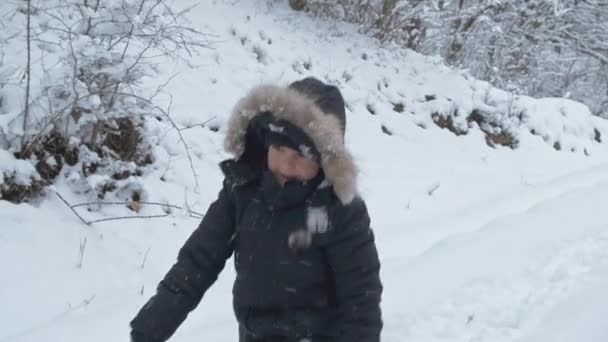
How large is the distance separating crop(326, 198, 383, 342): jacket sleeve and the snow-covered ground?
0.28m

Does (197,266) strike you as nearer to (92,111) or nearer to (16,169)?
(16,169)

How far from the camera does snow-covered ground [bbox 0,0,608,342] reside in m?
3.52

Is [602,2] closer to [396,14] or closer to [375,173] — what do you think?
[396,14]

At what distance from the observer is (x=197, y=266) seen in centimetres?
205

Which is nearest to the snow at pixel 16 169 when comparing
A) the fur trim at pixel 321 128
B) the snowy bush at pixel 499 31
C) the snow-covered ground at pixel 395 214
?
the snow-covered ground at pixel 395 214

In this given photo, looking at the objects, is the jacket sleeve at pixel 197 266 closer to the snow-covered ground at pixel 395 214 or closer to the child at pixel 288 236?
the child at pixel 288 236

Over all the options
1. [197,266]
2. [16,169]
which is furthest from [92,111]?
[197,266]

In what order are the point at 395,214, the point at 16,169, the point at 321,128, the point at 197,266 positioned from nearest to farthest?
1. the point at 321,128
2. the point at 197,266
3. the point at 16,169
4. the point at 395,214

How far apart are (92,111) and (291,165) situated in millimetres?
2823

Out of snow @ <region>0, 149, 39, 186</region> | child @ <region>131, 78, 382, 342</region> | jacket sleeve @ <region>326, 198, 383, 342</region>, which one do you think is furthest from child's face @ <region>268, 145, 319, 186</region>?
snow @ <region>0, 149, 39, 186</region>

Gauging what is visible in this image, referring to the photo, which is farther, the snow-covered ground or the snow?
the snow

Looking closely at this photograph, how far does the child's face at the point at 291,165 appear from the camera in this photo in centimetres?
186

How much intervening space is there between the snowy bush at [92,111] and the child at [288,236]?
2.57m

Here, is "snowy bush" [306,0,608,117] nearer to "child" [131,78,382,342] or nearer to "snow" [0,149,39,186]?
"snow" [0,149,39,186]
